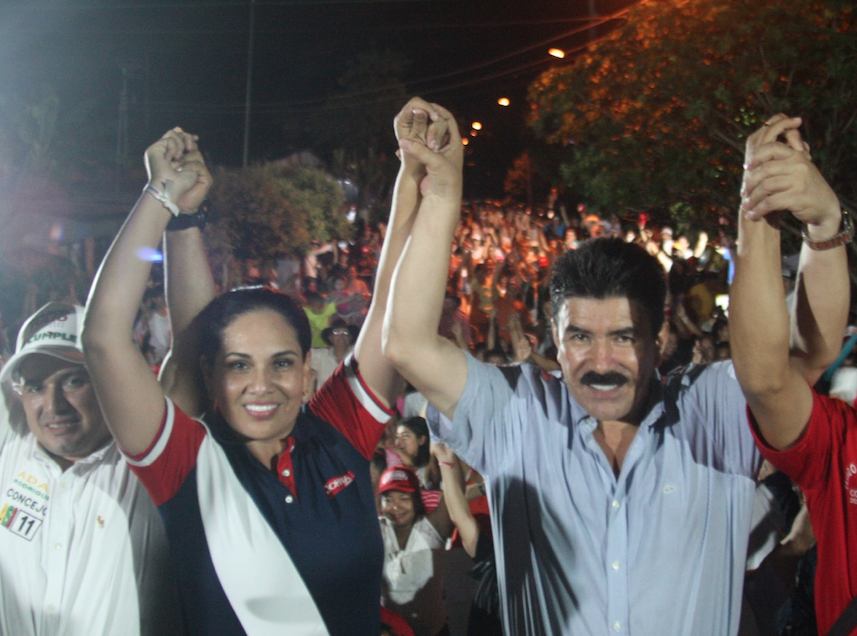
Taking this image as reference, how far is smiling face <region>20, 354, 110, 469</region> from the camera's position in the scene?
2.58 meters

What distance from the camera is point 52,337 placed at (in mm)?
2613

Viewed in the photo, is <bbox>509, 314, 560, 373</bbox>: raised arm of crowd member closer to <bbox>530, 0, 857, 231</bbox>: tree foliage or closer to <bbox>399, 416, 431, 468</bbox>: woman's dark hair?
<bbox>399, 416, 431, 468</bbox>: woman's dark hair

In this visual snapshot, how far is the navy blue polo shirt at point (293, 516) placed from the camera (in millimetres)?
2326

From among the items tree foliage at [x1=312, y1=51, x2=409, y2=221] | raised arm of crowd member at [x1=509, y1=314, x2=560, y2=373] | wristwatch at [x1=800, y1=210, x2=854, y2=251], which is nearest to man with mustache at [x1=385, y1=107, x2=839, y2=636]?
wristwatch at [x1=800, y1=210, x2=854, y2=251]

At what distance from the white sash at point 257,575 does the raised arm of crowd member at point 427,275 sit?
60 centimetres

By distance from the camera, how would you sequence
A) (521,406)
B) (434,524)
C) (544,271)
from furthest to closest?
(544,271), (434,524), (521,406)

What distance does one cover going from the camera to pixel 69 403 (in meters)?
2.59

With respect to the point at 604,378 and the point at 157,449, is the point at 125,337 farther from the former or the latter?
the point at 604,378

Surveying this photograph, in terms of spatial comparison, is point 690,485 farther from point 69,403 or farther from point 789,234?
point 789,234

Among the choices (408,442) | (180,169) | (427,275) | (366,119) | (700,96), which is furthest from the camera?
(366,119)

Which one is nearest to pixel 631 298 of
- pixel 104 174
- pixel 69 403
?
pixel 69 403

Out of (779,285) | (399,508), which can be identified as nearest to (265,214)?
(399,508)

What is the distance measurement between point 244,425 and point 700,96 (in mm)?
10388

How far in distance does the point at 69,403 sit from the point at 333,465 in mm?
801
